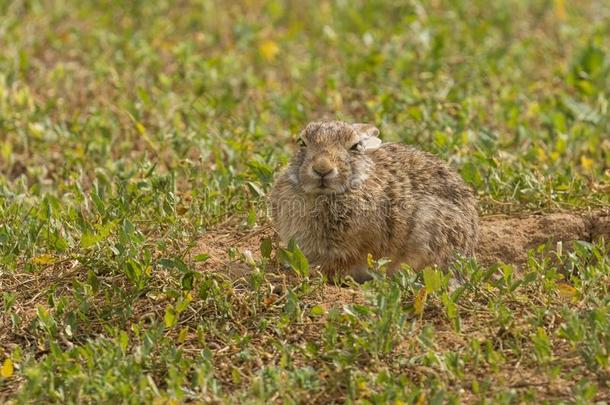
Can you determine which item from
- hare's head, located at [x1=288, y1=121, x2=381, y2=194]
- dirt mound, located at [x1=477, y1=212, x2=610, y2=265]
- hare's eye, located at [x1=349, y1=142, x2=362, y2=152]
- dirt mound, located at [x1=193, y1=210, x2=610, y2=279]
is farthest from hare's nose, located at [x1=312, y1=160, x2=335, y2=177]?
dirt mound, located at [x1=477, y1=212, x2=610, y2=265]

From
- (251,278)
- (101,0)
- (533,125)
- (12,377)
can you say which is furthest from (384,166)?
(101,0)

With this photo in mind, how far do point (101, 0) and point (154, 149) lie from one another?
3.60m

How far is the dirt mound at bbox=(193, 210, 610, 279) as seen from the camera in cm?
642

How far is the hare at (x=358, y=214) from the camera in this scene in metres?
6.01

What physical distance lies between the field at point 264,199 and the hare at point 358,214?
0.73 feet

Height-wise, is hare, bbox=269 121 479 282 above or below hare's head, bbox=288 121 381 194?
below

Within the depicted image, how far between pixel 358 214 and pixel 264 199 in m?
0.94

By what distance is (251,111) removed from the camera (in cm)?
872

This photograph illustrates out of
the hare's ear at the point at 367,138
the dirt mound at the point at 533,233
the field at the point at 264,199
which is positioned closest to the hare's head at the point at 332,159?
the hare's ear at the point at 367,138

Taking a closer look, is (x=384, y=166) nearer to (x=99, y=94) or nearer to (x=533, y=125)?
(x=533, y=125)

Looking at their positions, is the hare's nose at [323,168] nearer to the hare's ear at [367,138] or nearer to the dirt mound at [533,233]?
the hare's ear at [367,138]

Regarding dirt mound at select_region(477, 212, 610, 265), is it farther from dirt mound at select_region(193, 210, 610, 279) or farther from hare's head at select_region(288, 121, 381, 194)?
hare's head at select_region(288, 121, 381, 194)

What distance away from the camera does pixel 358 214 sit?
19.7 feet

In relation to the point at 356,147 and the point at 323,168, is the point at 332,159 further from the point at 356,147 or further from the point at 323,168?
the point at 356,147
